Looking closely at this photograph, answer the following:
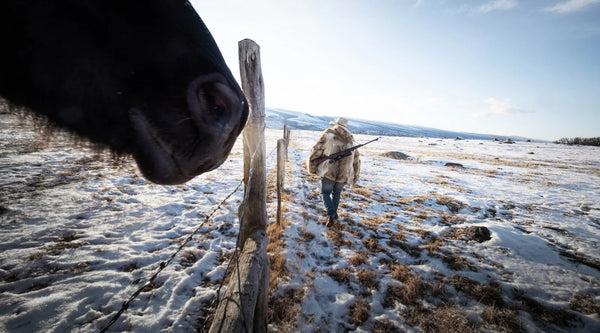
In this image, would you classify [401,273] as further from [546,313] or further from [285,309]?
[285,309]

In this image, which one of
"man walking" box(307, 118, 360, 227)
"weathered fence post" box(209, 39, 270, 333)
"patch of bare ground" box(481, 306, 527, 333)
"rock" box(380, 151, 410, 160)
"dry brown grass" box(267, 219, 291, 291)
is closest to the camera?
"weathered fence post" box(209, 39, 270, 333)

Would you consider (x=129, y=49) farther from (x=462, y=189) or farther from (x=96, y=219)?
(x=462, y=189)

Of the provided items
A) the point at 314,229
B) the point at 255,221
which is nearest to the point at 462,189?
the point at 314,229

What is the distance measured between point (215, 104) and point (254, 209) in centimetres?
209

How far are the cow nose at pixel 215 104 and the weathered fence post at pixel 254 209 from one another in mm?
1069

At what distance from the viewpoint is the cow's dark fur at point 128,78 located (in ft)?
2.60

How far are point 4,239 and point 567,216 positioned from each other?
12.8 meters

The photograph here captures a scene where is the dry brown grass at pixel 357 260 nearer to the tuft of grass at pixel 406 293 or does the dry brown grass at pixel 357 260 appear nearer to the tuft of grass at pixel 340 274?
the tuft of grass at pixel 340 274

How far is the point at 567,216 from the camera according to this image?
6102 mm

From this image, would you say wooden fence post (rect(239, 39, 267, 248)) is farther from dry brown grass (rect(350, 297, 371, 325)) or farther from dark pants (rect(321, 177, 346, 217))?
dark pants (rect(321, 177, 346, 217))

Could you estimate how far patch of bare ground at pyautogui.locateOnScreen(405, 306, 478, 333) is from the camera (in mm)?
2355

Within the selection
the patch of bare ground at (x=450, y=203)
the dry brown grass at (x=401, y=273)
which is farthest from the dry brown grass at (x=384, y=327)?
the patch of bare ground at (x=450, y=203)


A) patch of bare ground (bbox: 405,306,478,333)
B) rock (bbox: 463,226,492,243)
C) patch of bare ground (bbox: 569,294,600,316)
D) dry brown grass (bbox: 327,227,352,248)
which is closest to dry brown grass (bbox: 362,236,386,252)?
dry brown grass (bbox: 327,227,352,248)

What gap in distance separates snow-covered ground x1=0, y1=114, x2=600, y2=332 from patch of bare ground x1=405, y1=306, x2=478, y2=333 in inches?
0.5
